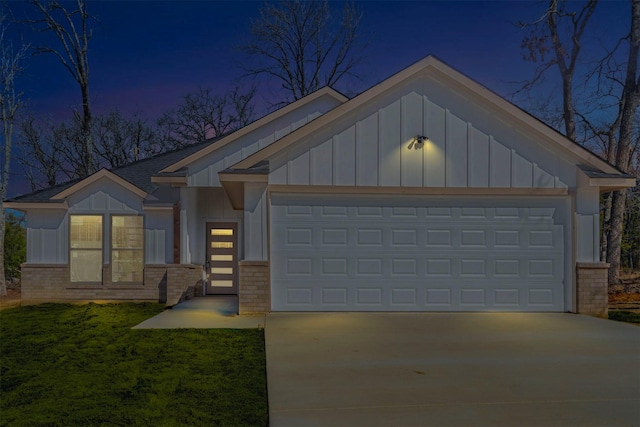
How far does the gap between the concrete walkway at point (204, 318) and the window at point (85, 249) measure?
10.6ft

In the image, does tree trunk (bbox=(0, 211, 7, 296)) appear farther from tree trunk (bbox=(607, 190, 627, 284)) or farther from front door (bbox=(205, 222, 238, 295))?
tree trunk (bbox=(607, 190, 627, 284))

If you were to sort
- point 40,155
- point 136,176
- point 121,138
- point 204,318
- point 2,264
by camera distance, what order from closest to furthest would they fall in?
point 204,318, point 136,176, point 2,264, point 40,155, point 121,138

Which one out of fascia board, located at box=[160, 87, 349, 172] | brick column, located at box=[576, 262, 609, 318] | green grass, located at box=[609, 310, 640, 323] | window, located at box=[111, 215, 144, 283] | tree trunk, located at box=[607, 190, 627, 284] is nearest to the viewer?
brick column, located at box=[576, 262, 609, 318]

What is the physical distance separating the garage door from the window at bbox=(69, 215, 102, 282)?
21.0ft

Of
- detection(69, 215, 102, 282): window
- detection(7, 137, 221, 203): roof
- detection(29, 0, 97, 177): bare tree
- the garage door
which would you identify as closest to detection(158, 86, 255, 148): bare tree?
Answer: detection(29, 0, 97, 177): bare tree

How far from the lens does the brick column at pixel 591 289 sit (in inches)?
390

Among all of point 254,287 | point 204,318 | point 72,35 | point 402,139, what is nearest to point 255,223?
point 254,287

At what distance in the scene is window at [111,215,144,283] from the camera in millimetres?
13305

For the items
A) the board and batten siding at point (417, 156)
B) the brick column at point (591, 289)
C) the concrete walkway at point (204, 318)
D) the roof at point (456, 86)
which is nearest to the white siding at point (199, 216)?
the concrete walkway at point (204, 318)

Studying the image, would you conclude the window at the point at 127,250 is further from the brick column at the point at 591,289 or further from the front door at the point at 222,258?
the brick column at the point at 591,289

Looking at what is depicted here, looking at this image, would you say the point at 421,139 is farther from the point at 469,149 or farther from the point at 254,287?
the point at 254,287

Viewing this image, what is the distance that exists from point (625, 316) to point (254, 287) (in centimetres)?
841

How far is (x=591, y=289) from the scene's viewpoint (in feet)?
32.7

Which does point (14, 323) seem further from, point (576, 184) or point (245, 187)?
point (576, 184)
